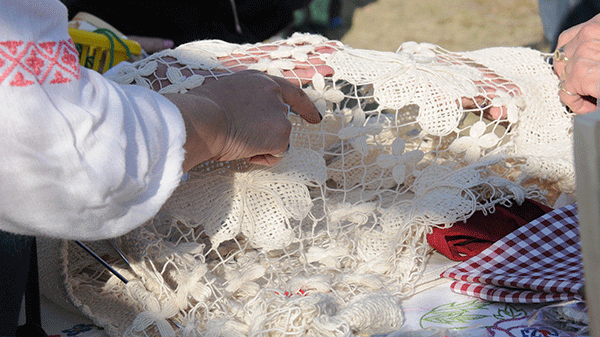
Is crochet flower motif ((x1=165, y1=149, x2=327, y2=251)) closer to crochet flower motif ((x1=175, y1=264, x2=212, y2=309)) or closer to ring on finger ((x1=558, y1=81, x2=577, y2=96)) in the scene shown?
crochet flower motif ((x1=175, y1=264, x2=212, y2=309))

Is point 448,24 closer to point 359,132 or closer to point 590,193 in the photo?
point 359,132

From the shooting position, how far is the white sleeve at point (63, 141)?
49 centimetres

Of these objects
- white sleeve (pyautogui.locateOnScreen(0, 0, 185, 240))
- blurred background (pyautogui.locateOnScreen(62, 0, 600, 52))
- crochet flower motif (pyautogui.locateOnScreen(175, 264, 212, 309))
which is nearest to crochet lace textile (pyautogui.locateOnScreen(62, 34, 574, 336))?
crochet flower motif (pyautogui.locateOnScreen(175, 264, 212, 309))

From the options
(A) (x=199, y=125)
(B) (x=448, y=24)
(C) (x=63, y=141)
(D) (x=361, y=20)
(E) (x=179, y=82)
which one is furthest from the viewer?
(D) (x=361, y=20)

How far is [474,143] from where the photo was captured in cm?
98

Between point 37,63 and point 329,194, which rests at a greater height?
point 37,63

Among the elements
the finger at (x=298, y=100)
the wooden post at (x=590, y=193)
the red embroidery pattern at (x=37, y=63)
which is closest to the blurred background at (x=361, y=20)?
the finger at (x=298, y=100)

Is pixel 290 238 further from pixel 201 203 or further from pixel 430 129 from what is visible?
pixel 430 129

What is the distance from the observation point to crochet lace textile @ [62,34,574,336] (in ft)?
2.63

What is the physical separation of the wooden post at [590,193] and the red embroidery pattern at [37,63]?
0.48 meters

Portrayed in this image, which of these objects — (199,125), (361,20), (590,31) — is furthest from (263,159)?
(361,20)

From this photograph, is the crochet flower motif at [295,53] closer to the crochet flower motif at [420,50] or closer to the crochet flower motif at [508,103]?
the crochet flower motif at [420,50]

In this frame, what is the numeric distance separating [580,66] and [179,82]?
779 mm

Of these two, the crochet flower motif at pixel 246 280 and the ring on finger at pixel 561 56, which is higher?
the ring on finger at pixel 561 56
